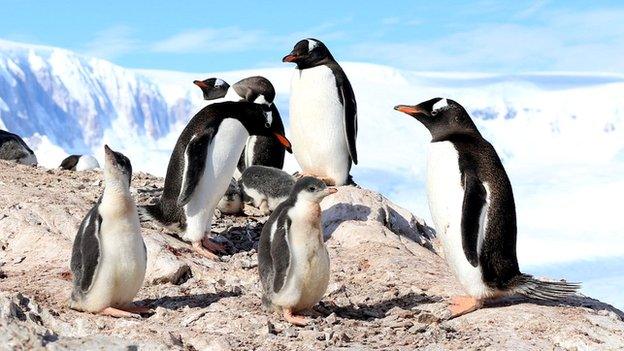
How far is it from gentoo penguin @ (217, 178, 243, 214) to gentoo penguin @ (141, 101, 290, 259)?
3.96 feet

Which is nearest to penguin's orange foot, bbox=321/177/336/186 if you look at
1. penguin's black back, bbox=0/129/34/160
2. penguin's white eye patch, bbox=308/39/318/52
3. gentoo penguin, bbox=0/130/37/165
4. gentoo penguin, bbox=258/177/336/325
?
penguin's white eye patch, bbox=308/39/318/52

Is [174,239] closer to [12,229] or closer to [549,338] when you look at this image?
[12,229]

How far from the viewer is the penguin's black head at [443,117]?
22.0ft

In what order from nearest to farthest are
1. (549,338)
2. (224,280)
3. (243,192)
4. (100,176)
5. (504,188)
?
(549,338)
(504,188)
(224,280)
(243,192)
(100,176)

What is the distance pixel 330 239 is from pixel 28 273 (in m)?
2.51

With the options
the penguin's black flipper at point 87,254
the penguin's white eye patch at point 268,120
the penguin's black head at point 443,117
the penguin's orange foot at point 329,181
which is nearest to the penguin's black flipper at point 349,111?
the penguin's orange foot at point 329,181

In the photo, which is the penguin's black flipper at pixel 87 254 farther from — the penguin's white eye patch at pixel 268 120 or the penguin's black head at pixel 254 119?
the penguin's white eye patch at pixel 268 120

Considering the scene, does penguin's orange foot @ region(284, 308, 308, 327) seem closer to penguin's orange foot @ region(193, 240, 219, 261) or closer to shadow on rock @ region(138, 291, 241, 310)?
shadow on rock @ region(138, 291, 241, 310)

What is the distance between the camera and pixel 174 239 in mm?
8086

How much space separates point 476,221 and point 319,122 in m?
3.75

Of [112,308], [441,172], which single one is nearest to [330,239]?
[441,172]

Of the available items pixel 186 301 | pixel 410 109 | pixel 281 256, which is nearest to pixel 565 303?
pixel 410 109

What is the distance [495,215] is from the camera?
6371 mm

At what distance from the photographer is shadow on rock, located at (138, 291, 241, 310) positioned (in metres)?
6.58
